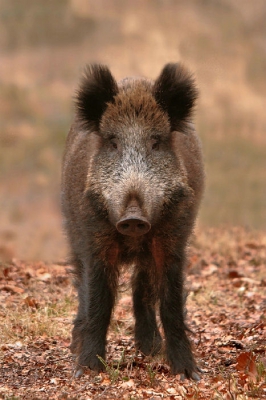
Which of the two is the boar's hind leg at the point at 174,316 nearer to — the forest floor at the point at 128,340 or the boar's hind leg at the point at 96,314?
the forest floor at the point at 128,340

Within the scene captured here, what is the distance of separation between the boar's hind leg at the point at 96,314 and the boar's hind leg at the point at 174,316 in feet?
1.51

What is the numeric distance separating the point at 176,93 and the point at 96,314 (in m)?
1.97

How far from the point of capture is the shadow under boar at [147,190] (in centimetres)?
568

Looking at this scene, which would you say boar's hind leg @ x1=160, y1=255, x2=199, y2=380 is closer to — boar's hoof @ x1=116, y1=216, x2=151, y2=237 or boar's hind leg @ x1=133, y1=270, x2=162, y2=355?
boar's hind leg @ x1=133, y1=270, x2=162, y2=355

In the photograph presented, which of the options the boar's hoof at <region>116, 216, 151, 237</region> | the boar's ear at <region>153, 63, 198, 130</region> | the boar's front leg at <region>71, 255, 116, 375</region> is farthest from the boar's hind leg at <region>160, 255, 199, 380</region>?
the boar's ear at <region>153, 63, 198, 130</region>

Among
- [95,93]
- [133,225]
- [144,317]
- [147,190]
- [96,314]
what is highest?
[95,93]

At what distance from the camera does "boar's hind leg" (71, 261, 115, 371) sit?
5859 millimetres

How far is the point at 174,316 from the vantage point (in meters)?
5.91

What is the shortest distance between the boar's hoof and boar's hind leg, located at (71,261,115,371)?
84cm

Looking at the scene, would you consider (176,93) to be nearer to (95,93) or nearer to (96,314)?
(95,93)

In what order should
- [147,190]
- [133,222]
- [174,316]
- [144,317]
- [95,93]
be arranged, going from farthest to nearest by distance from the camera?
[144,317] → [95,93] → [174,316] → [147,190] → [133,222]

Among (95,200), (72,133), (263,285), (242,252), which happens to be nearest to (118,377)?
(95,200)

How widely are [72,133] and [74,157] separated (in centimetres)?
68

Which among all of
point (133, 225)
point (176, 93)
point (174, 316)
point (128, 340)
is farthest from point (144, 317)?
point (176, 93)
